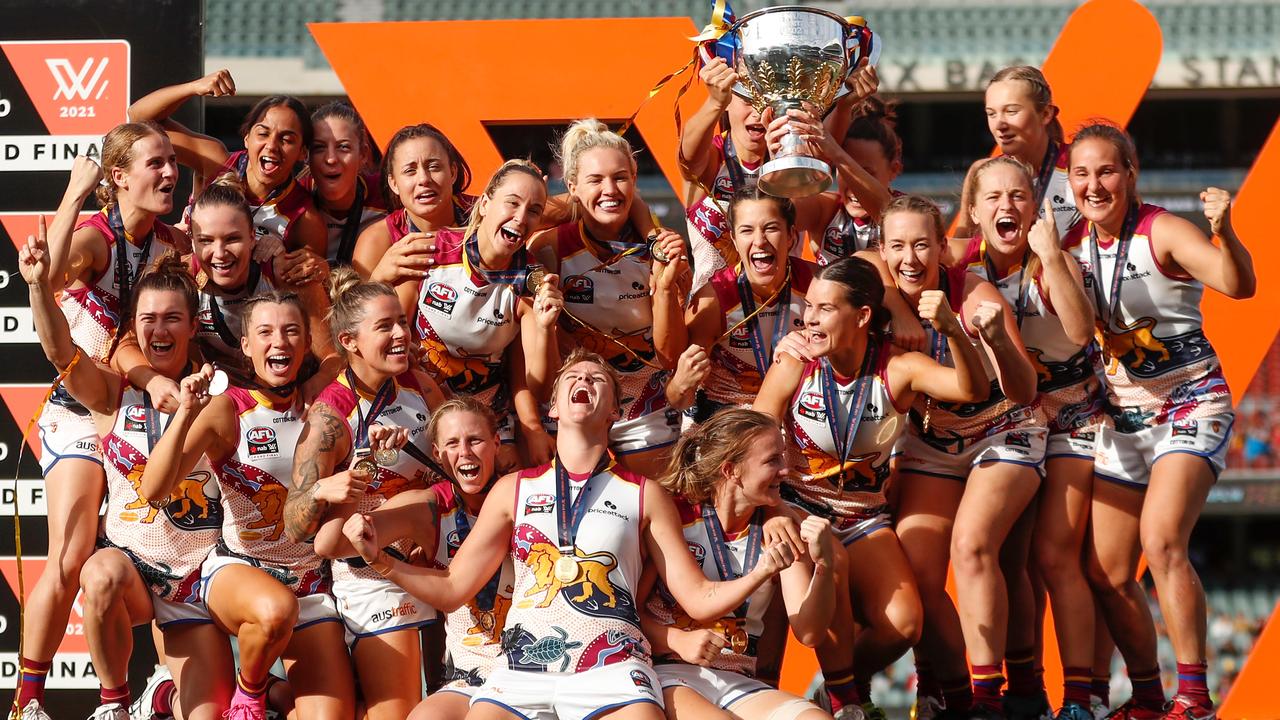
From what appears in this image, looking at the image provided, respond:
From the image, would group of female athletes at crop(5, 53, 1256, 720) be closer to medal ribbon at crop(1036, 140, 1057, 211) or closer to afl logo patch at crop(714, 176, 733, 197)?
medal ribbon at crop(1036, 140, 1057, 211)

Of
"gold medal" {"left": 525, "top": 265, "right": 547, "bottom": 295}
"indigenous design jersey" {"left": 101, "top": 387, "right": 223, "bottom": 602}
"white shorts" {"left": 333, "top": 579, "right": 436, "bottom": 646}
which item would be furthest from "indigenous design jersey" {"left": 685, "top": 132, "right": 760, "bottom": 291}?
"indigenous design jersey" {"left": 101, "top": 387, "right": 223, "bottom": 602}

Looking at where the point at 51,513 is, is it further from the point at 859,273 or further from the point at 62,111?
the point at 859,273

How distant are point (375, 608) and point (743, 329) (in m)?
1.59

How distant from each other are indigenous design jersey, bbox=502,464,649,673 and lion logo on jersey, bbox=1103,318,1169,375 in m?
1.82

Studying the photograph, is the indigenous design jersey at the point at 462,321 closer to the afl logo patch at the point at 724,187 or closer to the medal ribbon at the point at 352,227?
the medal ribbon at the point at 352,227

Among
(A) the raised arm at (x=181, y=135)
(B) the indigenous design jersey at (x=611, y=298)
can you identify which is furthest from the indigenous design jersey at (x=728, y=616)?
(A) the raised arm at (x=181, y=135)

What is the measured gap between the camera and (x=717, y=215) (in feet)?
19.0

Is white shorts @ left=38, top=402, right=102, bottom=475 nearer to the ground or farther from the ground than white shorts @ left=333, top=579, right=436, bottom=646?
farther from the ground

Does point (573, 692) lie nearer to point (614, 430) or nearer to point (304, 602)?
point (304, 602)

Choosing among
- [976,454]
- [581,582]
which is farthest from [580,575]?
[976,454]

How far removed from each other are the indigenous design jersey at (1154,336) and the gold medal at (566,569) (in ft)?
6.76

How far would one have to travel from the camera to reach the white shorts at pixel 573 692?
4.35 metres

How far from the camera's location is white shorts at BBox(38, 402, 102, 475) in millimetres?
5328

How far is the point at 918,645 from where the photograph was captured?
5.16 m
